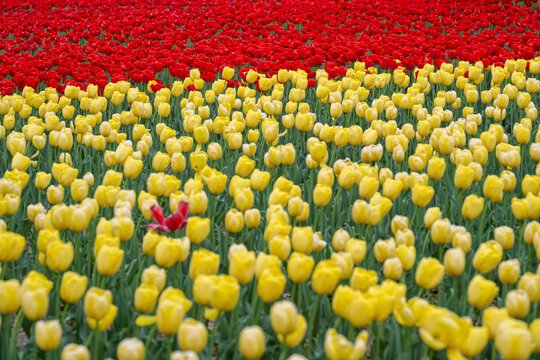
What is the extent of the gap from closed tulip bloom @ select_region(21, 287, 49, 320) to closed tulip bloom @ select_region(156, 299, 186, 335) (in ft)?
1.31

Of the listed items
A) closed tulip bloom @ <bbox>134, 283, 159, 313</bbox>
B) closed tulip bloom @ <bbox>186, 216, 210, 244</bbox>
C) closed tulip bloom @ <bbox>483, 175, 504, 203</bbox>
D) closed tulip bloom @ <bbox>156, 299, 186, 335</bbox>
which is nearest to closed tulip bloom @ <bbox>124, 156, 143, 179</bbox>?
closed tulip bloom @ <bbox>186, 216, 210, 244</bbox>

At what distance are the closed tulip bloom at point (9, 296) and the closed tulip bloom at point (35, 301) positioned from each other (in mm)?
83

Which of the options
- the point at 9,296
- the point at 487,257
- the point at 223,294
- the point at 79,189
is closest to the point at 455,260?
the point at 487,257

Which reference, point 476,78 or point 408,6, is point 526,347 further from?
point 408,6

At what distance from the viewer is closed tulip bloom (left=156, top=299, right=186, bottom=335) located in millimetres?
1852

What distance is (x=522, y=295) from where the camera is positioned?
6.55ft

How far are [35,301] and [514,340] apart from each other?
58.7 inches

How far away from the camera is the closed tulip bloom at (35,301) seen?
1.90m

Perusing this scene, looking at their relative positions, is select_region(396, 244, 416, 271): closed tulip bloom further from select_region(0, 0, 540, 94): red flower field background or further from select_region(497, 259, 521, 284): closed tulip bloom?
select_region(0, 0, 540, 94): red flower field background

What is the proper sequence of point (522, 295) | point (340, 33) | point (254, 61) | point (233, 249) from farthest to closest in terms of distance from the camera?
point (340, 33) < point (254, 61) < point (233, 249) < point (522, 295)

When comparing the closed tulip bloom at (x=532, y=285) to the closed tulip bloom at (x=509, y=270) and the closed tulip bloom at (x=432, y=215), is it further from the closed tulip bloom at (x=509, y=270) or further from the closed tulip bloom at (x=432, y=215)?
the closed tulip bloom at (x=432, y=215)

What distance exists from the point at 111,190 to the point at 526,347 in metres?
1.98

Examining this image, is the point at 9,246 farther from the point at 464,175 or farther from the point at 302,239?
the point at 464,175

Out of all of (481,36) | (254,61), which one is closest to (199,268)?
(254,61)
